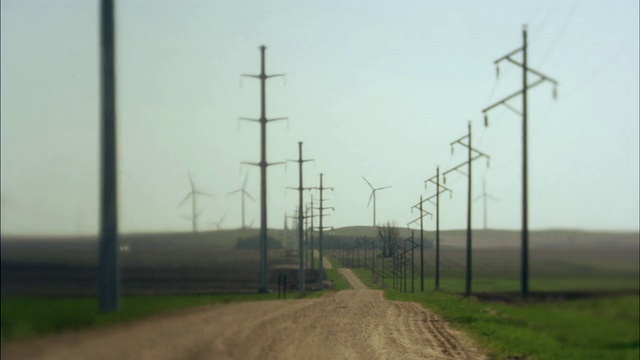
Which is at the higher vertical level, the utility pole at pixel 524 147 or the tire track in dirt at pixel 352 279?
the utility pole at pixel 524 147

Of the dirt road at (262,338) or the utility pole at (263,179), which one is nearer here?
the dirt road at (262,338)

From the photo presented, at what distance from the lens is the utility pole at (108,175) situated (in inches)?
1001

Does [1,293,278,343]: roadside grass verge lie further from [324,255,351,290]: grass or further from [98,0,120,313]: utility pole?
[324,255,351,290]: grass

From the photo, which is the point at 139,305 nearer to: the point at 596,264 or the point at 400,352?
the point at 400,352

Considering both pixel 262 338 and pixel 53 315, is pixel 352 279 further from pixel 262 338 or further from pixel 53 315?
pixel 53 315

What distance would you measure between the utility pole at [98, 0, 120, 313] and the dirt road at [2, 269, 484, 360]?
1193mm

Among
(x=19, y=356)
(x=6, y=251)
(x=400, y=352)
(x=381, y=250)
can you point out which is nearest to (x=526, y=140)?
(x=400, y=352)

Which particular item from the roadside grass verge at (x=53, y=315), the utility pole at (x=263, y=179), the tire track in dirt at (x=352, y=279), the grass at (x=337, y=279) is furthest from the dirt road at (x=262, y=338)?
the tire track in dirt at (x=352, y=279)

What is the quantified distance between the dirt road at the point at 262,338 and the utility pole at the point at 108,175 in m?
1.19

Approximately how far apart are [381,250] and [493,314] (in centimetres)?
5762

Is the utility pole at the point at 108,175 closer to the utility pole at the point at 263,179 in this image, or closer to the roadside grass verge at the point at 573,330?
the roadside grass verge at the point at 573,330

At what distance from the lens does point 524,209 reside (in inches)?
1430

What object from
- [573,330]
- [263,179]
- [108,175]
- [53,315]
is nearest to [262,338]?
[108,175]

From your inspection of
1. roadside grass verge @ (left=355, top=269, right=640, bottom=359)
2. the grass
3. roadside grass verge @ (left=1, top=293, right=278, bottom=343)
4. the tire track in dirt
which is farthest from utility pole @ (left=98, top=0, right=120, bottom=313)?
the tire track in dirt
